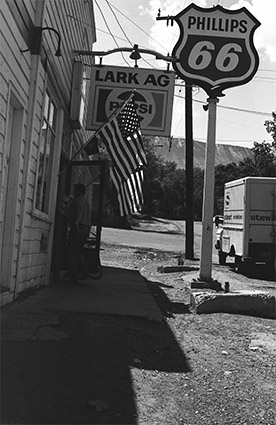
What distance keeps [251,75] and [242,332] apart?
522 centimetres

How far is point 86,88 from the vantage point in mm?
11828

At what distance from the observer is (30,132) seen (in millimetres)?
6664

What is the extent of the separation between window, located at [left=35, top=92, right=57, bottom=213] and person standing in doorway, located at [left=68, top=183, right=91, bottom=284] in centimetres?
57

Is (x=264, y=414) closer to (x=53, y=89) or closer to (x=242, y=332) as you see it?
(x=242, y=332)

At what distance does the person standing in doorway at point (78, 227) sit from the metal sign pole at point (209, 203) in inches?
89.8

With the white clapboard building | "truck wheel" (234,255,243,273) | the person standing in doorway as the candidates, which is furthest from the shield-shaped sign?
"truck wheel" (234,255,243,273)

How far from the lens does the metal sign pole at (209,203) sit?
1026 centimetres

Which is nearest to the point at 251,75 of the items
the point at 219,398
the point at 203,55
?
the point at 203,55

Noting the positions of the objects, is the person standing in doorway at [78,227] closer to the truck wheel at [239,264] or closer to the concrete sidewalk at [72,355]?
the concrete sidewalk at [72,355]

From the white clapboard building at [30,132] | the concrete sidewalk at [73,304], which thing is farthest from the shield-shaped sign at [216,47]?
the concrete sidewalk at [73,304]

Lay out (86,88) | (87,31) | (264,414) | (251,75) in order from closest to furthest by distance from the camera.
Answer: (264,414)
(251,75)
(86,88)
(87,31)

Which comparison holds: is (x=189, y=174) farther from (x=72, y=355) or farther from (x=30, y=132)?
(x=72, y=355)

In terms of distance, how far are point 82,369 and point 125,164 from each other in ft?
13.6

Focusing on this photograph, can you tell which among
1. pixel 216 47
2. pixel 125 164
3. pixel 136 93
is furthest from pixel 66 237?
pixel 216 47
